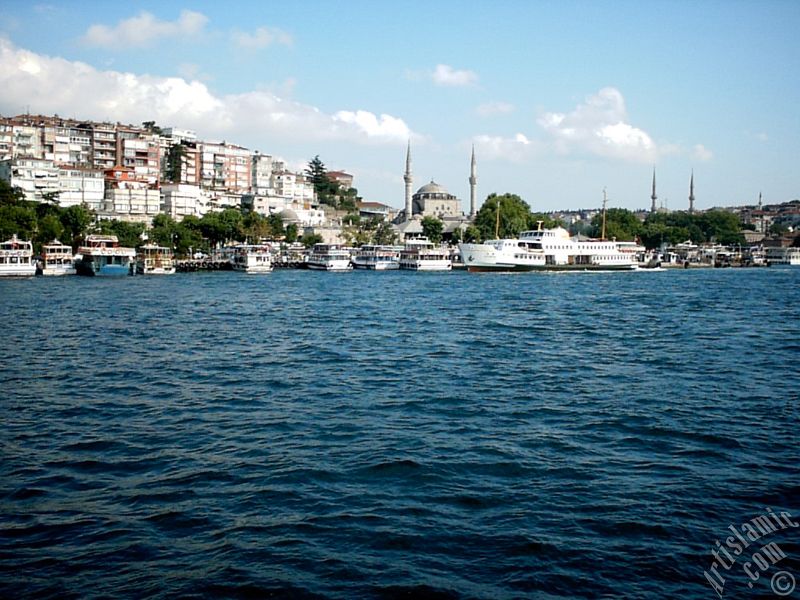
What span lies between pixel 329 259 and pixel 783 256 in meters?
83.0

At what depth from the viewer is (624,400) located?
48.0ft

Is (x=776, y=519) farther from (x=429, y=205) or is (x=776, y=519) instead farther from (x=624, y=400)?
(x=429, y=205)

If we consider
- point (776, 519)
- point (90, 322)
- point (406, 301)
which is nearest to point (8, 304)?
point (90, 322)

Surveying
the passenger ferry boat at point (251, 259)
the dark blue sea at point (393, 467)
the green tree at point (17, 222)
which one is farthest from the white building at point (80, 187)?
the dark blue sea at point (393, 467)

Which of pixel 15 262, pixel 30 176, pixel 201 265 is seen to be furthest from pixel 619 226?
pixel 15 262

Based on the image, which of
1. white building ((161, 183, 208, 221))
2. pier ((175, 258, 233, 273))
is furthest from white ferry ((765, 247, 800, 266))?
white building ((161, 183, 208, 221))

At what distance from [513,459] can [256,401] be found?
5.60m

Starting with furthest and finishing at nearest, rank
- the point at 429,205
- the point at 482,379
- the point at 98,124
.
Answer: the point at 429,205
the point at 98,124
the point at 482,379

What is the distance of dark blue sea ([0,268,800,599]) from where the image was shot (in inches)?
289

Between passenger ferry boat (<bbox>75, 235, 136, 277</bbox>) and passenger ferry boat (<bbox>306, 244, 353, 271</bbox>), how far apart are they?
2417 centimetres

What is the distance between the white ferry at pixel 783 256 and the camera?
124 meters

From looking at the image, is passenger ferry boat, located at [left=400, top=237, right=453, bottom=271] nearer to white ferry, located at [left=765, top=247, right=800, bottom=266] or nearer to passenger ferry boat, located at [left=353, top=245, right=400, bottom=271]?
passenger ferry boat, located at [left=353, top=245, right=400, bottom=271]

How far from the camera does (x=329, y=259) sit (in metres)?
81.1

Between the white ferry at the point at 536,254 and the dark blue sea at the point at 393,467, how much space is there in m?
→ 52.0
